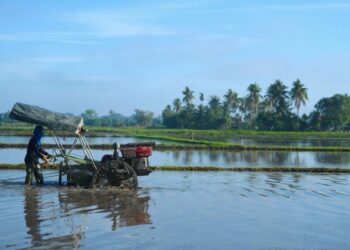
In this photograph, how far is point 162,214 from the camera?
32.3ft

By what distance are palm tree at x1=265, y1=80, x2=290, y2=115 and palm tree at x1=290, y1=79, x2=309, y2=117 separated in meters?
1.61

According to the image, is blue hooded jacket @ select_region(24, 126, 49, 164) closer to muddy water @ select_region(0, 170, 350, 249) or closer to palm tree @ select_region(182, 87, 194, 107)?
muddy water @ select_region(0, 170, 350, 249)

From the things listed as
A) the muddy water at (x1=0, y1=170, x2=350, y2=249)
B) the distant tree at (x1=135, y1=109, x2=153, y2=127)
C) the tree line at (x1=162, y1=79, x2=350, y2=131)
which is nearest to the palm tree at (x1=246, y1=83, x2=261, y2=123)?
the tree line at (x1=162, y1=79, x2=350, y2=131)

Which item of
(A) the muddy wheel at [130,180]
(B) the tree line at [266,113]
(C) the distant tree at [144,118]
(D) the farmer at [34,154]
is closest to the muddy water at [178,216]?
(A) the muddy wheel at [130,180]

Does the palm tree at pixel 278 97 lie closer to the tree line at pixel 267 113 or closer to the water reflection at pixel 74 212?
the tree line at pixel 267 113

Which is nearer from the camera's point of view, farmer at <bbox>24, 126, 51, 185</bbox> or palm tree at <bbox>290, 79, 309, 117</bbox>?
farmer at <bbox>24, 126, 51, 185</bbox>

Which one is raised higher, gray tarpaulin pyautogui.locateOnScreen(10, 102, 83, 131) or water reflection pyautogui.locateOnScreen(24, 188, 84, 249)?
gray tarpaulin pyautogui.locateOnScreen(10, 102, 83, 131)

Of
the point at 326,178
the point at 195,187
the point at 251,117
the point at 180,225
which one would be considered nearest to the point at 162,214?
the point at 180,225

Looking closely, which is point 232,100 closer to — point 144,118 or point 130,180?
point 144,118

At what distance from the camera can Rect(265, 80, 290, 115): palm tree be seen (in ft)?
263

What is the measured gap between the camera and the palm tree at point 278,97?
80312 mm

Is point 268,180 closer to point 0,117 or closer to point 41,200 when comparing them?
point 41,200

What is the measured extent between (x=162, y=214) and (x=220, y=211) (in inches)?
51.8

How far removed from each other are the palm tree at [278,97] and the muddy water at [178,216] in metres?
66.6
